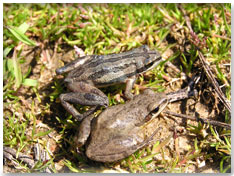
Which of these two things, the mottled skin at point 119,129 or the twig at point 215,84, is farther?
the twig at point 215,84

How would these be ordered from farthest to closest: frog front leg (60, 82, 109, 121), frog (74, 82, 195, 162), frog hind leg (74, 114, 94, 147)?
frog front leg (60, 82, 109, 121)
frog hind leg (74, 114, 94, 147)
frog (74, 82, 195, 162)

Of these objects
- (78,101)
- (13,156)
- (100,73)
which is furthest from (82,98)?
(13,156)

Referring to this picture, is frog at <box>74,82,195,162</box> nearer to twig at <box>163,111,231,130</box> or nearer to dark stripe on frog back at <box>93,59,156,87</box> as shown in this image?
twig at <box>163,111,231,130</box>

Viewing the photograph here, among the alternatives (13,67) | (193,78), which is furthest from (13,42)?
(193,78)

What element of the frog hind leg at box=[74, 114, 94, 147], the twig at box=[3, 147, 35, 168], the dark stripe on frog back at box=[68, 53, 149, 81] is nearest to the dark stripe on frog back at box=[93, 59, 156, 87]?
the dark stripe on frog back at box=[68, 53, 149, 81]

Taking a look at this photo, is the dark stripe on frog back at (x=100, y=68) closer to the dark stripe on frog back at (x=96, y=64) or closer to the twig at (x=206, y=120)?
the dark stripe on frog back at (x=96, y=64)

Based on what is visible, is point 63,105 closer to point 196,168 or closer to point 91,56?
point 91,56

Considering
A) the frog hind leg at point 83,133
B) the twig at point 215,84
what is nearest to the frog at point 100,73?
the frog hind leg at point 83,133
